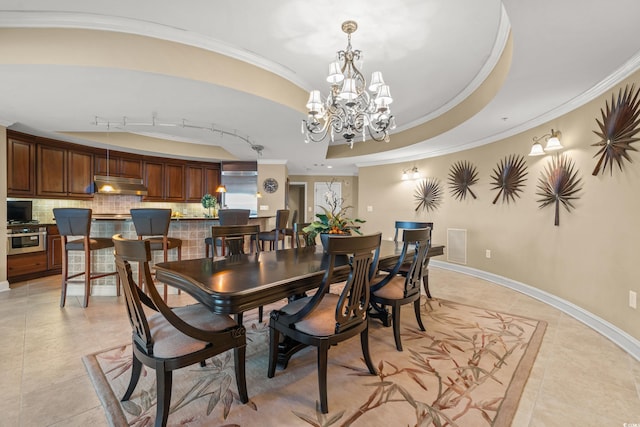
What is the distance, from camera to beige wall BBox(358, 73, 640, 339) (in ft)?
8.11

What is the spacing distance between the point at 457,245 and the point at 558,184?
2.06 m

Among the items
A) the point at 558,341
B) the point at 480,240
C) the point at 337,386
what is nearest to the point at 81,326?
the point at 337,386

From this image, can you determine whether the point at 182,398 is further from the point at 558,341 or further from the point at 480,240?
the point at 480,240

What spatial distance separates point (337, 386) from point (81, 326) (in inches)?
99.7

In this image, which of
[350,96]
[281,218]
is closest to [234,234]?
[350,96]

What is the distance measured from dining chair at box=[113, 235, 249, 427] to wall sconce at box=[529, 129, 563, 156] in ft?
12.5

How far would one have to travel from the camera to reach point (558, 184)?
10.9 ft

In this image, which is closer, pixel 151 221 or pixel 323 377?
pixel 323 377

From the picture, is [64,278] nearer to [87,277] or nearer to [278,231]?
[87,277]

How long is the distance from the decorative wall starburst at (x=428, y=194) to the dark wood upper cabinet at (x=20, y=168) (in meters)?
6.89

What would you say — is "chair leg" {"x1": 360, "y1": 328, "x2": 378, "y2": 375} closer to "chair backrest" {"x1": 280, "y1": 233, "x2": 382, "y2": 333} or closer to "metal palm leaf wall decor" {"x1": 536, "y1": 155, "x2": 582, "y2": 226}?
"chair backrest" {"x1": 280, "y1": 233, "x2": 382, "y2": 333}

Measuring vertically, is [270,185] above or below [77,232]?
above

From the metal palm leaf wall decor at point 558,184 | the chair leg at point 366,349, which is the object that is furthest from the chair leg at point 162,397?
the metal palm leaf wall decor at point 558,184

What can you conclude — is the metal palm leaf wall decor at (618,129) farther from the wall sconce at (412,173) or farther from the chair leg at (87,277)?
the chair leg at (87,277)
